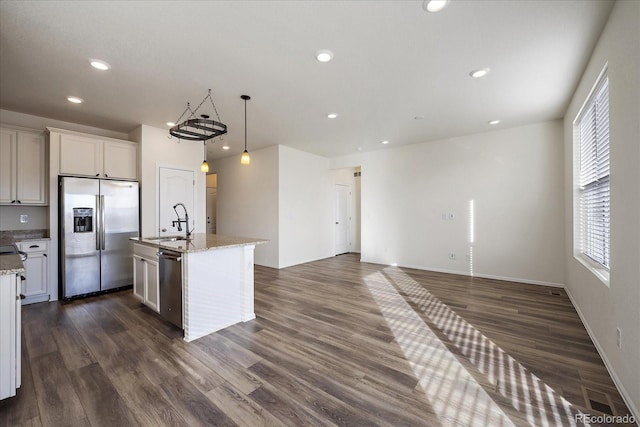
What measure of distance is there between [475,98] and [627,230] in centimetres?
245

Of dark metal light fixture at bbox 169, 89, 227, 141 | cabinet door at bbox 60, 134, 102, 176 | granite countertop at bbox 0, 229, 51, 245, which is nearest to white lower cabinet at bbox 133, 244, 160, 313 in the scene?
dark metal light fixture at bbox 169, 89, 227, 141

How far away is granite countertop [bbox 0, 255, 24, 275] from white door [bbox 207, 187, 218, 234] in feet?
19.3

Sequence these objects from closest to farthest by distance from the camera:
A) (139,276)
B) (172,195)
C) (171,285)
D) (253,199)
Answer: (171,285)
(139,276)
(172,195)
(253,199)

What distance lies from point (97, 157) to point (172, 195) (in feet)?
3.99

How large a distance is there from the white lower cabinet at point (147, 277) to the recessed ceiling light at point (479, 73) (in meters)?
4.09

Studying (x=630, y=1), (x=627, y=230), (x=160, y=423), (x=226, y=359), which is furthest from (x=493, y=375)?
(x=630, y=1)

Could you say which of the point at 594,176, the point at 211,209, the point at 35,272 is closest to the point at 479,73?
the point at 594,176

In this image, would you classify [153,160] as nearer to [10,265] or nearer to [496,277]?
[10,265]

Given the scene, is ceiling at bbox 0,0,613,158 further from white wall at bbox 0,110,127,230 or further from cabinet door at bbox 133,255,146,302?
cabinet door at bbox 133,255,146,302

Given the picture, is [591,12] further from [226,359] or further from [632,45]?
[226,359]

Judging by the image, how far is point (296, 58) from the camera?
2.64 meters

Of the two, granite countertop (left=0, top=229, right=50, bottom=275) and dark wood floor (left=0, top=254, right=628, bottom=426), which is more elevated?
granite countertop (left=0, top=229, right=50, bottom=275)

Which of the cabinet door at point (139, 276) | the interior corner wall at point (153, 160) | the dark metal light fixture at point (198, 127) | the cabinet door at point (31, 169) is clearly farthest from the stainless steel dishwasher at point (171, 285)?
the cabinet door at point (31, 169)

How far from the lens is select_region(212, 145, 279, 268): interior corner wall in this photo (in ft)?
19.8
